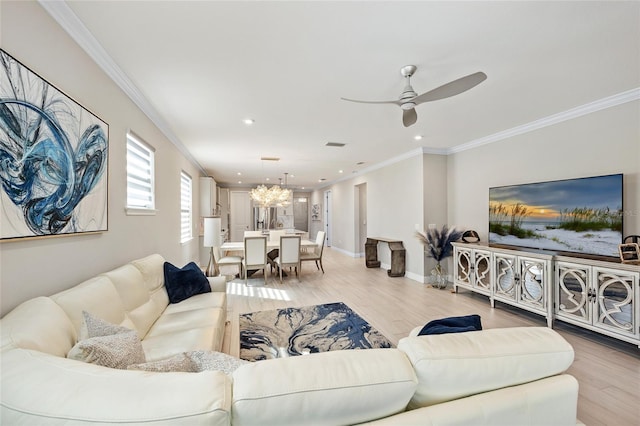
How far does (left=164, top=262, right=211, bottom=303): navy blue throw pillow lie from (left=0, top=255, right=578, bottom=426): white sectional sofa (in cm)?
160

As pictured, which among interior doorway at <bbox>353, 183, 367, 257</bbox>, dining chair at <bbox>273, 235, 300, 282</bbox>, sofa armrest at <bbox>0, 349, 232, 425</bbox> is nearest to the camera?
sofa armrest at <bbox>0, 349, 232, 425</bbox>

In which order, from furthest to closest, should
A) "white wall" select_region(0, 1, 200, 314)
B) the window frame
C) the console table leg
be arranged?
the console table leg
the window frame
"white wall" select_region(0, 1, 200, 314)

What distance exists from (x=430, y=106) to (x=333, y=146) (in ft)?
6.76

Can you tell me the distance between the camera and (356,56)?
7.09 feet

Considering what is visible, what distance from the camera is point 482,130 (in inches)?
163

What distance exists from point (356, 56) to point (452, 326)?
1.97 metres

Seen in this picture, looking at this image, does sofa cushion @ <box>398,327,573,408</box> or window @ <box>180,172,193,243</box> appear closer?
sofa cushion @ <box>398,327,573,408</box>

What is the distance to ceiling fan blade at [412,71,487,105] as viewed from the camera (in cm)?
191

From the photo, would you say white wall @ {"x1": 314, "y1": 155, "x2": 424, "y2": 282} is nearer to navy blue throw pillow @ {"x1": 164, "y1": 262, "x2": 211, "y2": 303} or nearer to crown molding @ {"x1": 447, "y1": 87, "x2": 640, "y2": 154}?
crown molding @ {"x1": 447, "y1": 87, "x2": 640, "y2": 154}

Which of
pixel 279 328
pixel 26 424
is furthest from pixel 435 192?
pixel 26 424

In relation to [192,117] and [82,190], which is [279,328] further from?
[192,117]

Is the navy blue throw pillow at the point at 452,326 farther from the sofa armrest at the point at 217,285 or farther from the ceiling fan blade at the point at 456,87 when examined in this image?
the sofa armrest at the point at 217,285

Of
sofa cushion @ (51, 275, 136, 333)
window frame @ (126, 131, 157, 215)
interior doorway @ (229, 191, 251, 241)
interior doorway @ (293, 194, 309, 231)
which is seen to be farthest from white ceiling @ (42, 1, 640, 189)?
interior doorway @ (293, 194, 309, 231)

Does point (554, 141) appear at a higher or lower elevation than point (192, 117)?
lower
